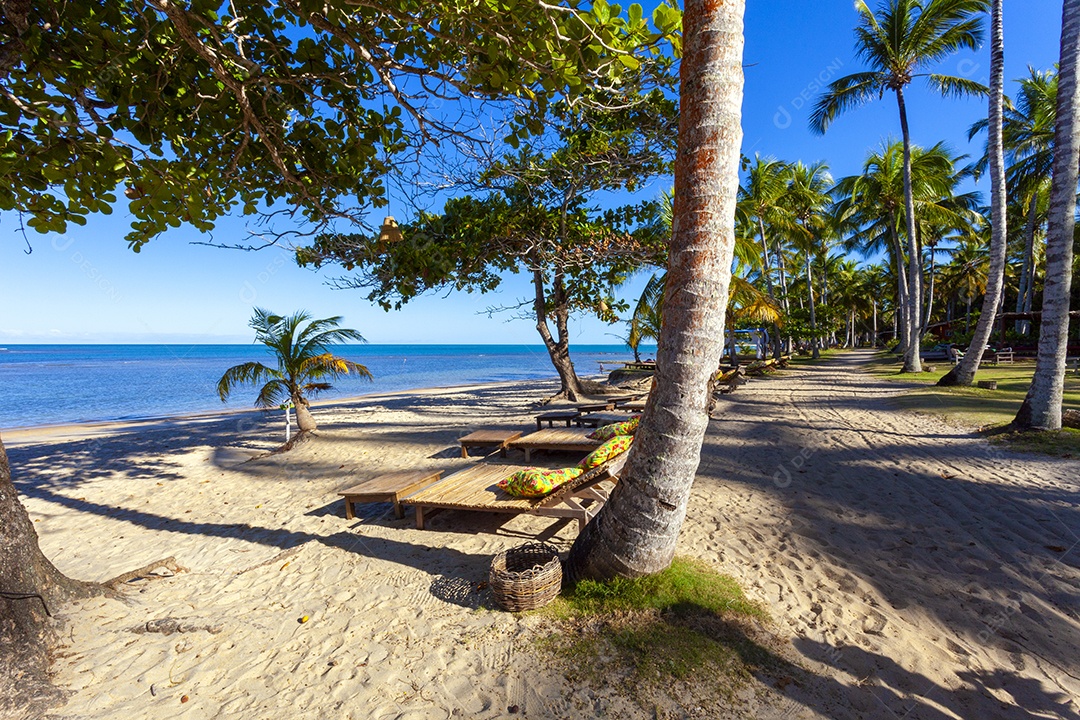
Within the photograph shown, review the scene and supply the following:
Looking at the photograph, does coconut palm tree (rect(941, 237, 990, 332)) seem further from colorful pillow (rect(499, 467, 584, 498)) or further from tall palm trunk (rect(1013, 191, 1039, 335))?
colorful pillow (rect(499, 467, 584, 498))

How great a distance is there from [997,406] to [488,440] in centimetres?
1061

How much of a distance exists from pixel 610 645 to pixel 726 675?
0.68 meters

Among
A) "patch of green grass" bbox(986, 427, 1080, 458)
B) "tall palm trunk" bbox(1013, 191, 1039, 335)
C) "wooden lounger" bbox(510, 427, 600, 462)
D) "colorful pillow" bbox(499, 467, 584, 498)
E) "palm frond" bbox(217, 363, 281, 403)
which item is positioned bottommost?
"wooden lounger" bbox(510, 427, 600, 462)

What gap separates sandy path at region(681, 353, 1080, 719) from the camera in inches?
106

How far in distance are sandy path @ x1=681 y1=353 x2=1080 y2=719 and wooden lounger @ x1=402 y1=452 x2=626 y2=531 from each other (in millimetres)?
1030

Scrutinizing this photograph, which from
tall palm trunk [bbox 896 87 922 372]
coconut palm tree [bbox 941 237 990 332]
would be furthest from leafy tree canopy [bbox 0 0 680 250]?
coconut palm tree [bbox 941 237 990 332]

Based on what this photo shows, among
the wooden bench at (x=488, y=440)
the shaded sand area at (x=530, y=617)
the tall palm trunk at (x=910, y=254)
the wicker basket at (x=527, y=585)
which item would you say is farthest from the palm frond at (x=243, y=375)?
the tall palm trunk at (x=910, y=254)

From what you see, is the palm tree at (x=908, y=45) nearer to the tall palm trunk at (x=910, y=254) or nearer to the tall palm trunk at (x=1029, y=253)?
the tall palm trunk at (x=910, y=254)

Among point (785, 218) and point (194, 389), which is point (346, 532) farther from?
point (194, 389)

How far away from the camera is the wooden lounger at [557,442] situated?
7.60 m

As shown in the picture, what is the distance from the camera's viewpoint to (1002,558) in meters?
3.92

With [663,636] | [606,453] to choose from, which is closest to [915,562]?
[663,636]

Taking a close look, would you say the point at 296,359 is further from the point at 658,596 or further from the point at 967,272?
the point at 967,272

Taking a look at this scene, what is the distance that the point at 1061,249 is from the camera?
730cm
